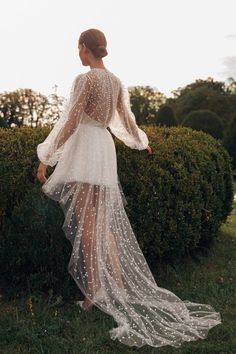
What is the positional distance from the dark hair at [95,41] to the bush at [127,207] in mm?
1120

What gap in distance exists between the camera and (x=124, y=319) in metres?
4.57

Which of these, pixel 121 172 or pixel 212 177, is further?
pixel 212 177

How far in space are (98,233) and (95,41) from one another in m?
1.60

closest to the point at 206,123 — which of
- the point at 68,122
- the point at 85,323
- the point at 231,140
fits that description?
the point at 231,140

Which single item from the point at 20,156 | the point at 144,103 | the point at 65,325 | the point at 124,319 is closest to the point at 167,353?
the point at 124,319

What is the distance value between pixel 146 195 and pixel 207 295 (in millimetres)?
1135

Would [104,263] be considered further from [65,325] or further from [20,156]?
[20,156]

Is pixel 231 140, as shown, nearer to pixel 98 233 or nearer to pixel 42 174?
pixel 98 233

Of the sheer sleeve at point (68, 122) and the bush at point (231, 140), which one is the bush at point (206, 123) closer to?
the bush at point (231, 140)

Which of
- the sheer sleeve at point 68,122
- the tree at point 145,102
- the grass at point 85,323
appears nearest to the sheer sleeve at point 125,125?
the sheer sleeve at point 68,122

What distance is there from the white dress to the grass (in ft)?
0.54

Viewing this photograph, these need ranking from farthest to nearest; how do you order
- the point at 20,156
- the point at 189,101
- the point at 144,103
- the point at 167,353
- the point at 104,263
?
the point at 144,103
the point at 189,101
the point at 20,156
the point at 104,263
the point at 167,353

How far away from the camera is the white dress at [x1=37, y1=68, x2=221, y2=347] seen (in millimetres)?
4699

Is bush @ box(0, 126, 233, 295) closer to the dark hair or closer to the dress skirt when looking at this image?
the dress skirt
